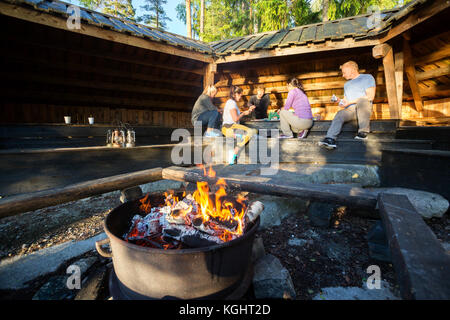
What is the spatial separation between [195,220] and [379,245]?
1.86 meters

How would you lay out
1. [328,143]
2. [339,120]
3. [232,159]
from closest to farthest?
[328,143] < [339,120] < [232,159]

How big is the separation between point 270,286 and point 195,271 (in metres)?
0.69

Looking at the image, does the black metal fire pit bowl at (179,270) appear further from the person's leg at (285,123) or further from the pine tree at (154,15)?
the pine tree at (154,15)

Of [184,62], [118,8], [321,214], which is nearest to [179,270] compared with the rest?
[321,214]

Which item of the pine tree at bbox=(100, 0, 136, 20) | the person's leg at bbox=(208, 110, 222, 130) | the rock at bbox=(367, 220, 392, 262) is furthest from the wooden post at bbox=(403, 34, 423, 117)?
the pine tree at bbox=(100, 0, 136, 20)

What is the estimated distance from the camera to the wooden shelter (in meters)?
4.48

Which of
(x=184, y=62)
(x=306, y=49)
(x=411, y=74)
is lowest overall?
(x=411, y=74)

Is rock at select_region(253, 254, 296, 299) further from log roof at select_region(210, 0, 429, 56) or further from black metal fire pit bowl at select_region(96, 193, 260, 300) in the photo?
log roof at select_region(210, 0, 429, 56)

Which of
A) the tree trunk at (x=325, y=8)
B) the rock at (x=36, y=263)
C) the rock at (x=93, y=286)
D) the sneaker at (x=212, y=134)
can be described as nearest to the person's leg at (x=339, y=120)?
the sneaker at (x=212, y=134)

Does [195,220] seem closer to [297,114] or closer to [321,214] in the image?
[321,214]

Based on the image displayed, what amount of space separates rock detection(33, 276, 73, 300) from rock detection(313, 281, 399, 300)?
2.07m

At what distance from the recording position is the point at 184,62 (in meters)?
6.97

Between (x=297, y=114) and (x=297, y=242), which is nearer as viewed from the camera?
(x=297, y=242)

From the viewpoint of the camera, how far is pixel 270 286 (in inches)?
62.6
